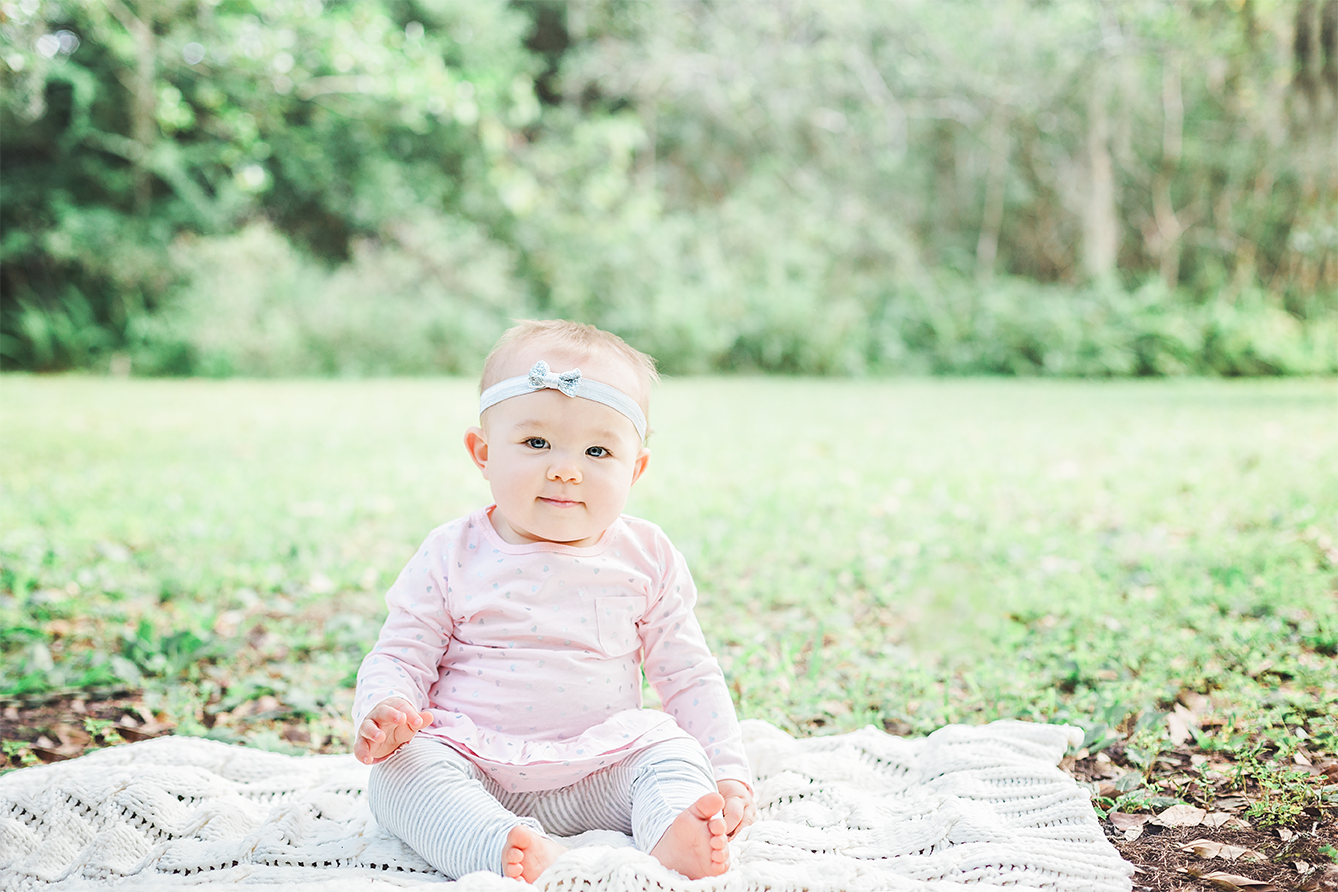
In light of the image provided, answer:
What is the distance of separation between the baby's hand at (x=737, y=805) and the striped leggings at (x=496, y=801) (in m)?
0.05

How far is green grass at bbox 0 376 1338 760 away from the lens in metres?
2.93

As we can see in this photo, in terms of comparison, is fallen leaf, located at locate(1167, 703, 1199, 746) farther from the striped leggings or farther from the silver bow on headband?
the silver bow on headband

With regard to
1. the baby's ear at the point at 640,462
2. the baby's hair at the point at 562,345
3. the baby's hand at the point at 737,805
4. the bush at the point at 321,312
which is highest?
the baby's hair at the point at 562,345

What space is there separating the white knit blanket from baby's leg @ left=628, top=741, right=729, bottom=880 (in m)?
0.04

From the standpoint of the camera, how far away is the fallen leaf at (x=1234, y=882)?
6.01ft

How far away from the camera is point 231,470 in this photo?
5.98 metres

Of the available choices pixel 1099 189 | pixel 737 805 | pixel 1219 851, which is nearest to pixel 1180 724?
pixel 1219 851

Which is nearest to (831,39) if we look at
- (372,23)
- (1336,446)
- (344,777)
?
(372,23)

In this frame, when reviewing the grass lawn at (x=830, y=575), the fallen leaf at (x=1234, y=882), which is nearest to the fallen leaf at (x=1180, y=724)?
the grass lawn at (x=830, y=575)

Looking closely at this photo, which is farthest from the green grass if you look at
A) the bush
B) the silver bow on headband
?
the bush

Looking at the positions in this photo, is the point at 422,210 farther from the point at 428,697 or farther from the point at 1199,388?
the point at 428,697

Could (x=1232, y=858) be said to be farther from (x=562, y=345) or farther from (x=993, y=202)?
(x=993, y=202)

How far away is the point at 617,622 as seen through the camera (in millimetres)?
2096

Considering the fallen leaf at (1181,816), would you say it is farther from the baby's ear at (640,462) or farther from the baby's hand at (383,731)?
the baby's hand at (383,731)
